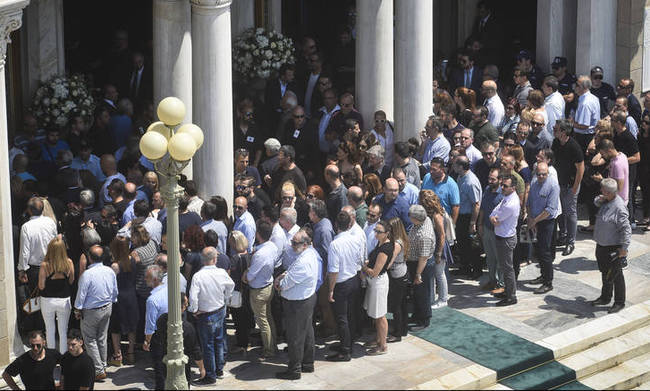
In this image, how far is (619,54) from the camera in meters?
24.0

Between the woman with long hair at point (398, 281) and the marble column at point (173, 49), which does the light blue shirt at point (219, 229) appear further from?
the woman with long hair at point (398, 281)

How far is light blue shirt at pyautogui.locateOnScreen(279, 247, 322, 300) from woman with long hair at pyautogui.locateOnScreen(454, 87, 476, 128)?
529 cm

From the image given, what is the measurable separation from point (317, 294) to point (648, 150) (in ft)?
21.5

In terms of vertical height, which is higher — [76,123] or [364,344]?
[76,123]

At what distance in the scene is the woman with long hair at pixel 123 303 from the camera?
656 inches

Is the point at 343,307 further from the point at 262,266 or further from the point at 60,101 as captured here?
the point at 60,101

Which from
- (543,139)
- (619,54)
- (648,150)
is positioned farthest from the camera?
(619,54)

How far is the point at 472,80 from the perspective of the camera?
913 inches

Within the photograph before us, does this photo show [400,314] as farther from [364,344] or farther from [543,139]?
[543,139]

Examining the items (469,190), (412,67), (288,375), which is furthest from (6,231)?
(412,67)

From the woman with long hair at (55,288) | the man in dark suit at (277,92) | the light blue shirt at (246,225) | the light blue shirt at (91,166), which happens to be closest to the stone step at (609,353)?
the light blue shirt at (246,225)

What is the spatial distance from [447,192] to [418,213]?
5.05ft

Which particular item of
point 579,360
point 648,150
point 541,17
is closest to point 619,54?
point 541,17

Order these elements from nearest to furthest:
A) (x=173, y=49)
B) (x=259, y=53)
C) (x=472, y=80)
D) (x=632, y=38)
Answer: (x=173, y=49) < (x=259, y=53) < (x=472, y=80) < (x=632, y=38)
